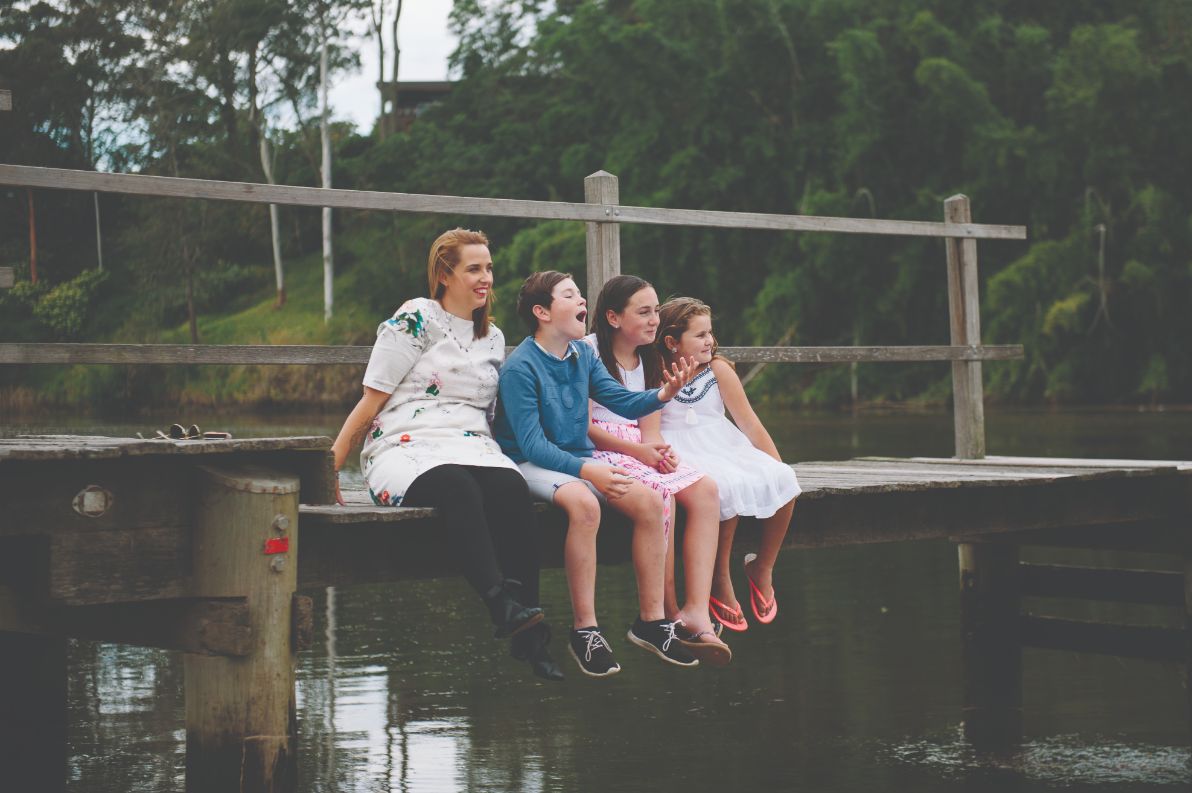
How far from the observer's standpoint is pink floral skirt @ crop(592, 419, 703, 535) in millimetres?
5113

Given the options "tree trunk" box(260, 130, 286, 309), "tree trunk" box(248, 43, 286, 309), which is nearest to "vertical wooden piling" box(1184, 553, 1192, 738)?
"tree trunk" box(260, 130, 286, 309)

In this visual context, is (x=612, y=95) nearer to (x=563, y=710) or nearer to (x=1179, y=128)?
(x=1179, y=128)

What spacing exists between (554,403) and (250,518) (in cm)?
128

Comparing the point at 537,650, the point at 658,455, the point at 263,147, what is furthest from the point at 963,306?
the point at 263,147

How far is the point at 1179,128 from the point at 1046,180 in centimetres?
275

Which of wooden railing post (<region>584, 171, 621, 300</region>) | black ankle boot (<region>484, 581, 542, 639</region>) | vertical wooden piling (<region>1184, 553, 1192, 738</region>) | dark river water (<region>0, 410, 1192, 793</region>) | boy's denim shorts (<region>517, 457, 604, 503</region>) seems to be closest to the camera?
A: black ankle boot (<region>484, 581, 542, 639</region>)

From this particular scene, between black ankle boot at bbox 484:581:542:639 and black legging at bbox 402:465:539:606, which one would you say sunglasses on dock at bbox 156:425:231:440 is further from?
black ankle boot at bbox 484:581:542:639

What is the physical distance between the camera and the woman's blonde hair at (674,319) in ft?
18.7

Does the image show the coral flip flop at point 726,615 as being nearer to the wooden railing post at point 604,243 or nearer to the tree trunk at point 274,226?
the wooden railing post at point 604,243

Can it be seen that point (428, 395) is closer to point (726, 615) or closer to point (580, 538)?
point (580, 538)

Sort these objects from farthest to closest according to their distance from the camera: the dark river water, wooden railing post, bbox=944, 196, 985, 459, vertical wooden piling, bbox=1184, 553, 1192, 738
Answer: vertical wooden piling, bbox=1184, 553, 1192, 738 → wooden railing post, bbox=944, 196, 985, 459 → the dark river water

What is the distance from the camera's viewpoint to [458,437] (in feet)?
16.1

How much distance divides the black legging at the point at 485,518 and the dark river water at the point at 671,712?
2.66m

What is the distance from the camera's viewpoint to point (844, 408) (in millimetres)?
39094
